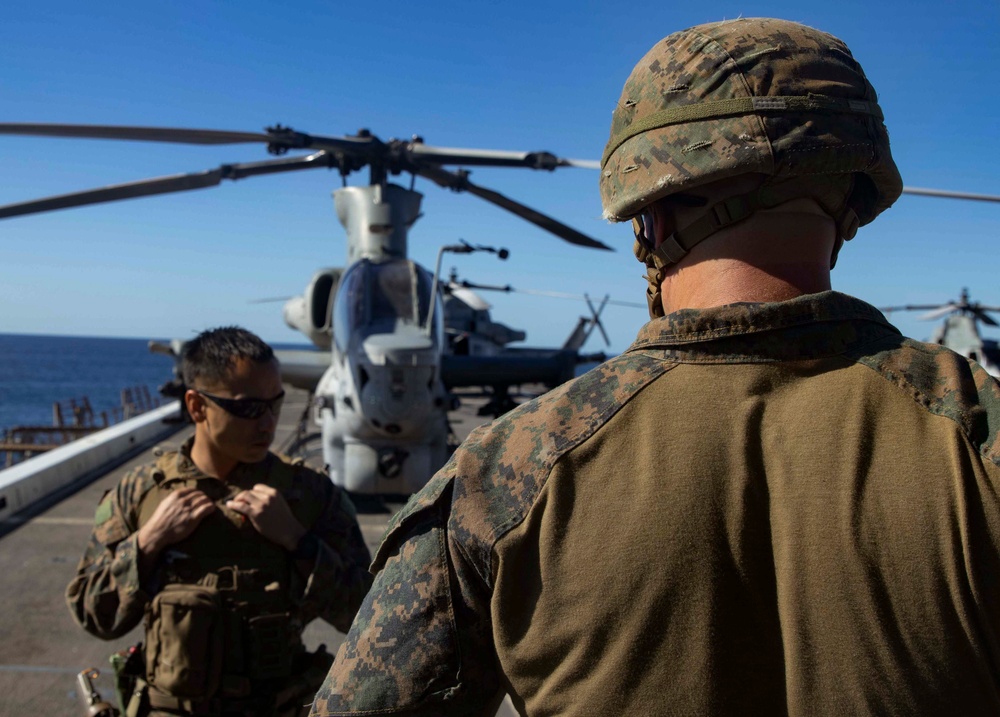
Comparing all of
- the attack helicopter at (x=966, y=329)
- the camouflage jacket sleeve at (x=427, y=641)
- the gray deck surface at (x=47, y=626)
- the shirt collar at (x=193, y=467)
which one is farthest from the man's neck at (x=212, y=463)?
the attack helicopter at (x=966, y=329)

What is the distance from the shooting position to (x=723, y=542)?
1011 millimetres

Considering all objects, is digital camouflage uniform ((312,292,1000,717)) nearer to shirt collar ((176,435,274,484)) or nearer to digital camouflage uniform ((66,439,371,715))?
digital camouflage uniform ((66,439,371,715))

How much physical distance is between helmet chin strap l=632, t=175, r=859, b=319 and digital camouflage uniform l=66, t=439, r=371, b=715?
177 cm

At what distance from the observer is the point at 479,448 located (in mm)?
1189

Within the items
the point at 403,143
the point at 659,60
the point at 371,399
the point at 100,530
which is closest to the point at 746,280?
the point at 659,60

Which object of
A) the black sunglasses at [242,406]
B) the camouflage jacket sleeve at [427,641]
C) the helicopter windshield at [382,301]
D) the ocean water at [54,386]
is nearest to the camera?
the camouflage jacket sleeve at [427,641]

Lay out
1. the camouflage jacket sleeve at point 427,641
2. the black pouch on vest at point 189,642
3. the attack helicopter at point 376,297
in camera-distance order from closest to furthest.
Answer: the camouflage jacket sleeve at point 427,641
the black pouch on vest at point 189,642
the attack helicopter at point 376,297

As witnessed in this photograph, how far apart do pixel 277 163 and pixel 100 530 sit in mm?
6765

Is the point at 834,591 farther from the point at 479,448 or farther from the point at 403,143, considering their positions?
the point at 403,143

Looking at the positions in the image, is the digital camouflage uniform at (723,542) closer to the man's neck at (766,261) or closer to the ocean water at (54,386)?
the man's neck at (766,261)

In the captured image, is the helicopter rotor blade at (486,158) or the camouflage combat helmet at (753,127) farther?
the helicopter rotor blade at (486,158)

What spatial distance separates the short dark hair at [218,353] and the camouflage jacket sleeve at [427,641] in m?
1.70

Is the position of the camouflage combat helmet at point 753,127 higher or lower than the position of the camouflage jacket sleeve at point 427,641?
higher

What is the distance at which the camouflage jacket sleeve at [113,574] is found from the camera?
244 centimetres
